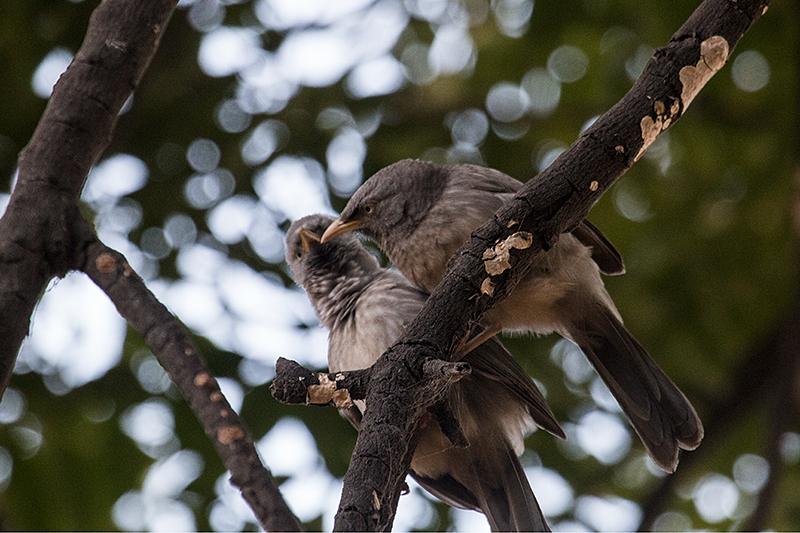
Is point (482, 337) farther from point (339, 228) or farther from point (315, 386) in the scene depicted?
point (315, 386)

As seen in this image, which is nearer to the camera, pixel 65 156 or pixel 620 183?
pixel 65 156

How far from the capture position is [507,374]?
3.05 m

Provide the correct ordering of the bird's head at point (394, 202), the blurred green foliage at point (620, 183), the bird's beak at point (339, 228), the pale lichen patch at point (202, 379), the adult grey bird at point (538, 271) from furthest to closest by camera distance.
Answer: the blurred green foliage at point (620, 183) < the bird's beak at point (339, 228) < the bird's head at point (394, 202) < the adult grey bird at point (538, 271) < the pale lichen patch at point (202, 379)

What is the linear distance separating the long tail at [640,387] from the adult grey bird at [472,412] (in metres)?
0.28

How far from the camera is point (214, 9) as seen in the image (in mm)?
4992

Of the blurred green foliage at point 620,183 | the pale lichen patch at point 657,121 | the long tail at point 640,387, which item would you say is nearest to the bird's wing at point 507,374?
the long tail at point 640,387

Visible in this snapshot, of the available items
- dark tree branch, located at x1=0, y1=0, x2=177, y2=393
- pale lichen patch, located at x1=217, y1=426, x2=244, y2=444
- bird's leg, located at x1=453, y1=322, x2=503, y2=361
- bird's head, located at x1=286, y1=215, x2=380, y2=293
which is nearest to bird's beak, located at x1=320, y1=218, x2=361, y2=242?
bird's head, located at x1=286, y1=215, x2=380, y2=293

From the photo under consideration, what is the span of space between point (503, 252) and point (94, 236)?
0.97m

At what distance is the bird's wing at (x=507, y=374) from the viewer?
3.05 metres

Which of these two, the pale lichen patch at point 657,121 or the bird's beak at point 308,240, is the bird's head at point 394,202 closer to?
the bird's beak at point 308,240

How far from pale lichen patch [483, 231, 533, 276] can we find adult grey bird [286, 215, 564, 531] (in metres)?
1.10

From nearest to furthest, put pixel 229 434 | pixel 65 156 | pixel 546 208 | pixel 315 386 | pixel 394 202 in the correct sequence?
pixel 229 434 < pixel 315 386 < pixel 546 208 < pixel 65 156 < pixel 394 202

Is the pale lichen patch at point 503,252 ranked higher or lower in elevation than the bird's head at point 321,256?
lower

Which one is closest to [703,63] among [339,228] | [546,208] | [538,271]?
[546,208]
